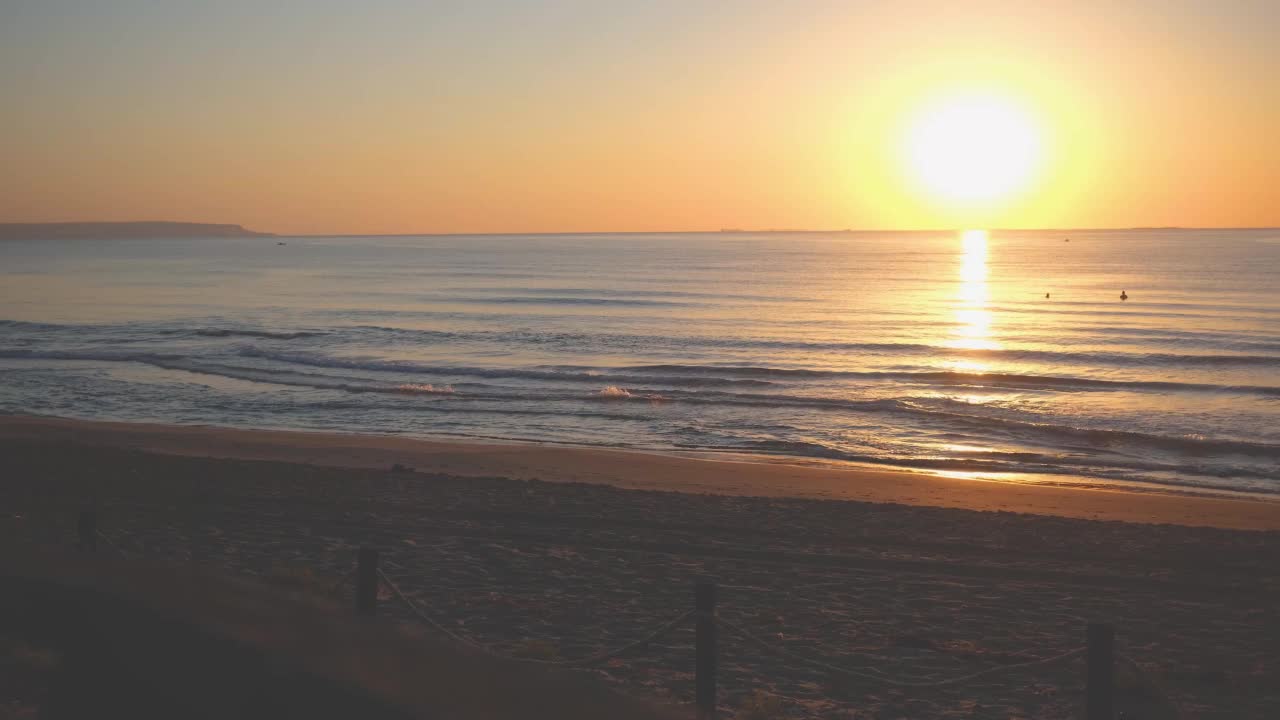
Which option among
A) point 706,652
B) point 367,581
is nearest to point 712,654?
point 706,652

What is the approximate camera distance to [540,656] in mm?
8898

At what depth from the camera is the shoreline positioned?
17641mm

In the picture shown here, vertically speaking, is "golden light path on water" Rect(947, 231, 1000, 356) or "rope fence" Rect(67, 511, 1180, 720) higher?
"golden light path on water" Rect(947, 231, 1000, 356)

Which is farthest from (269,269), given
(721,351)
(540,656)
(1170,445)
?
(540,656)

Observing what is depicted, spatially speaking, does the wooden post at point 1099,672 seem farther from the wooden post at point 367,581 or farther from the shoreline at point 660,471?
the shoreline at point 660,471

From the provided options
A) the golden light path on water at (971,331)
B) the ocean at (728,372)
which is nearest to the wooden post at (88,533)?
the ocean at (728,372)

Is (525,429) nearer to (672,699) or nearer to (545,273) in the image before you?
(672,699)

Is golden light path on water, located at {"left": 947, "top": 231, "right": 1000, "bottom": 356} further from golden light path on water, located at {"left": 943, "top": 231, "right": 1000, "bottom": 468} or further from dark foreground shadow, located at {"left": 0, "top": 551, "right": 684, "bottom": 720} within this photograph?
dark foreground shadow, located at {"left": 0, "top": 551, "right": 684, "bottom": 720}

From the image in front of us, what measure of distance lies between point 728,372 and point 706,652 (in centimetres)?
2866

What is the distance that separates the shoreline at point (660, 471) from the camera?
1764 centimetres

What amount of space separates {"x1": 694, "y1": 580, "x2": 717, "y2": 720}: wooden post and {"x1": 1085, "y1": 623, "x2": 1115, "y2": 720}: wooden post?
2486mm

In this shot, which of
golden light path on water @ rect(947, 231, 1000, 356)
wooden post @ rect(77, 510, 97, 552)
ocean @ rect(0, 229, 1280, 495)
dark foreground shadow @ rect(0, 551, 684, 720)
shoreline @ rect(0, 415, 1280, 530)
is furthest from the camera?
golden light path on water @ rect(947, 231, 1000, 356)

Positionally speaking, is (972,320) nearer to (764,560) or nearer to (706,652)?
(764,560)

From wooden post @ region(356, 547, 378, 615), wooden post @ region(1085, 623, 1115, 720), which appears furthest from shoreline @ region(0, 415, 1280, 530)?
wooden post @ region(1085, 623, 1115, 720)
